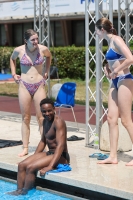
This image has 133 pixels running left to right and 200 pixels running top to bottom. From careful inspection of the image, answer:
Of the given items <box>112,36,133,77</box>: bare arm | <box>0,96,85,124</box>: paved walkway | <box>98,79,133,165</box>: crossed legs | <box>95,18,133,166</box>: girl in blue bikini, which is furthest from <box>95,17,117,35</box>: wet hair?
<box>0,96,85,124</box>: paved walkway

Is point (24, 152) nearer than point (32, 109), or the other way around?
point (24, 152)

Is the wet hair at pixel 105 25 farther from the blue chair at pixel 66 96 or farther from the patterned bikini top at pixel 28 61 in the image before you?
the blue chair at pixel 66 96

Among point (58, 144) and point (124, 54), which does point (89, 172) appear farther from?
point (124, 54)

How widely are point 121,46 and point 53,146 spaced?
5.22 feet

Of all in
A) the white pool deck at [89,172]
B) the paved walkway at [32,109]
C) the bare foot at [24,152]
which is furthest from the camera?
the paved walkway at [32,109]

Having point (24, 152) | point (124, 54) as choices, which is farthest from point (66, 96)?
point (124, 54)

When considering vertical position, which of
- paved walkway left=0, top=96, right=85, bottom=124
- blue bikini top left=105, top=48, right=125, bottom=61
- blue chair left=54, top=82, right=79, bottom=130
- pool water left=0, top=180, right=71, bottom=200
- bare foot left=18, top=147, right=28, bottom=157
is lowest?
paved walkway left=0, top=96, right=85, bottom=124

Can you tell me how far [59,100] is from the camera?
1105 centimetres

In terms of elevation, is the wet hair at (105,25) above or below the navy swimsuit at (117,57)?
above

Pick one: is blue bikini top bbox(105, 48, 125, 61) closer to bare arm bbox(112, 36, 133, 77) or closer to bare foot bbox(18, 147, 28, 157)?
bare arm bbox(112, 36, 133, 77)

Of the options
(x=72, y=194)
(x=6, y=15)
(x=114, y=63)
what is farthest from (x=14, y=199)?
(x=6, y=15)

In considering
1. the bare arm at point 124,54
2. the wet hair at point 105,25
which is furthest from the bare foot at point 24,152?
the wet hair at point 105,25

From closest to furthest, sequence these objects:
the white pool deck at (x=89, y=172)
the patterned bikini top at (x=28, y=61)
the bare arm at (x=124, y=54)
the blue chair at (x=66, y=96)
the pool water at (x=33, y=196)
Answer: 1. the white pool deck at (x=89, y=172)
2. the pool water at (x=33, y=196)
3. the bare arm at (x=124, y=54)
4. the patterned bikini top at (x=28, y=61)
5. the blue chair at (x=66, y=96)

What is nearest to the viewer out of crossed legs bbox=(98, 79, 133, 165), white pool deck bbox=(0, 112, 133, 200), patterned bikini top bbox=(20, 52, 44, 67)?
white pool deck bbox=(0, 112, 133, 200)
